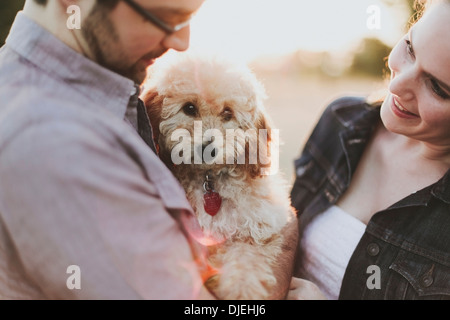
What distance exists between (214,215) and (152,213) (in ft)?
2.34

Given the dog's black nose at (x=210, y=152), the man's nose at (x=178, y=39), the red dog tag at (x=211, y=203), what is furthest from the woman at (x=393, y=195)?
the man's nose at (x=178, y=39)

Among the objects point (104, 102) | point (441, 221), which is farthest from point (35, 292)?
point (441, 221)

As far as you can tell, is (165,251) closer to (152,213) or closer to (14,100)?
(152,213)

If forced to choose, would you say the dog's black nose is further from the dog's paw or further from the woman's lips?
the woman's lips

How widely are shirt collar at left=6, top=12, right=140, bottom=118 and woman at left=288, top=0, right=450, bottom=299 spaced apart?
48.0 inches

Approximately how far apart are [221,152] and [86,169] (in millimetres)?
824

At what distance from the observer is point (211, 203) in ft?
6.12

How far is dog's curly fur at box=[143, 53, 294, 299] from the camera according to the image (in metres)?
1.88

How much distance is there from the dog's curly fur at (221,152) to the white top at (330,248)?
0.97 feet

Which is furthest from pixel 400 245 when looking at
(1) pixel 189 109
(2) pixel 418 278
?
(1) pixel 189 109

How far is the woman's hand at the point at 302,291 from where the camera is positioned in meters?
1.79

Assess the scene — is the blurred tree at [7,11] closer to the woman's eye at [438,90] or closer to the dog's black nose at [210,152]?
the dog's black nose at [210,152]

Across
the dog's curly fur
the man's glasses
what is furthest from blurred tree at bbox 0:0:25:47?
the man's glasses

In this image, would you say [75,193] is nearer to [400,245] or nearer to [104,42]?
[104,42]
